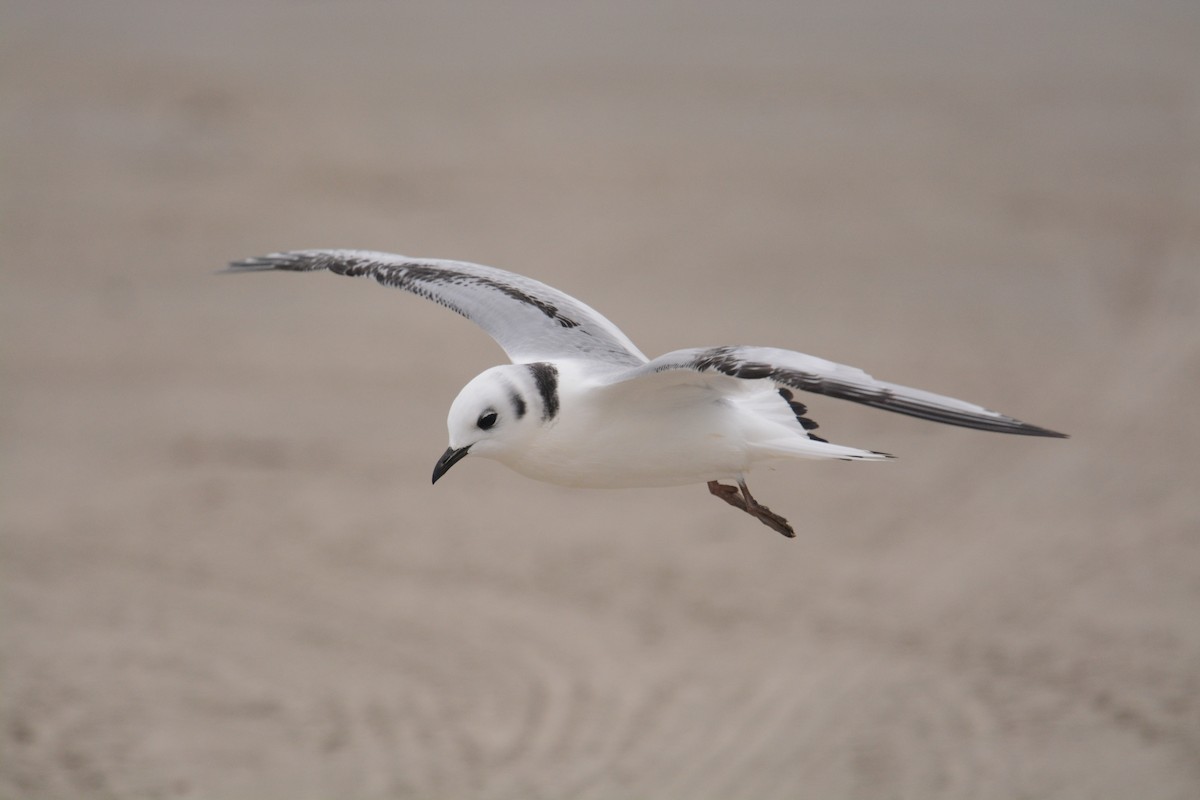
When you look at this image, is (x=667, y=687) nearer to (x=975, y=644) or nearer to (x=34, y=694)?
(x=975, y=644)

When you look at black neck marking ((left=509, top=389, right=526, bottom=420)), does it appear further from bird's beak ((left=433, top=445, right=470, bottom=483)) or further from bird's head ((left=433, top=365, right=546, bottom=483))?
bird's beak ((left=433, top=445, right=470, bottom=483))

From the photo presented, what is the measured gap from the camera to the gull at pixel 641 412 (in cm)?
668

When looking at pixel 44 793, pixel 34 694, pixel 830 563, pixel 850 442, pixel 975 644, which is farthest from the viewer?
pixel 850 442

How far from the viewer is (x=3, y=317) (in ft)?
74.1

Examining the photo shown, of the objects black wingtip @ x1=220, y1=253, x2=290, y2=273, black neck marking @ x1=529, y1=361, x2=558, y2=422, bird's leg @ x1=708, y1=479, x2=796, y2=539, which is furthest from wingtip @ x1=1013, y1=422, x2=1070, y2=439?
black wingtip @ x1=220, y1=253, x2=290, y2=273

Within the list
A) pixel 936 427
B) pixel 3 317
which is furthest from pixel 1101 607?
pixel 3 317

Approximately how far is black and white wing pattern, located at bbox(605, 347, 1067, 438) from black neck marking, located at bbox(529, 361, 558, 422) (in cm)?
33

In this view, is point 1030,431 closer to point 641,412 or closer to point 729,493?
point 641,412

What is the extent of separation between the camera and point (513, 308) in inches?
342

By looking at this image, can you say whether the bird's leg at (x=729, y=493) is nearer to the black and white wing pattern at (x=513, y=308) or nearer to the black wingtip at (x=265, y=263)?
the black and white wing pattern at (x=513, y=308)

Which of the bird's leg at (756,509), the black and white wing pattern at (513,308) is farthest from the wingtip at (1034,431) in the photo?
the black and white wing pattern at (513,308)

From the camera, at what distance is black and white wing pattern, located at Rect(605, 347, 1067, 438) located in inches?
240

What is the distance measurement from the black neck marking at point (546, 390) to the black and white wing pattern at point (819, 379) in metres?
0.33

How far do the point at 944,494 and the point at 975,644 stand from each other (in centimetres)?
290
